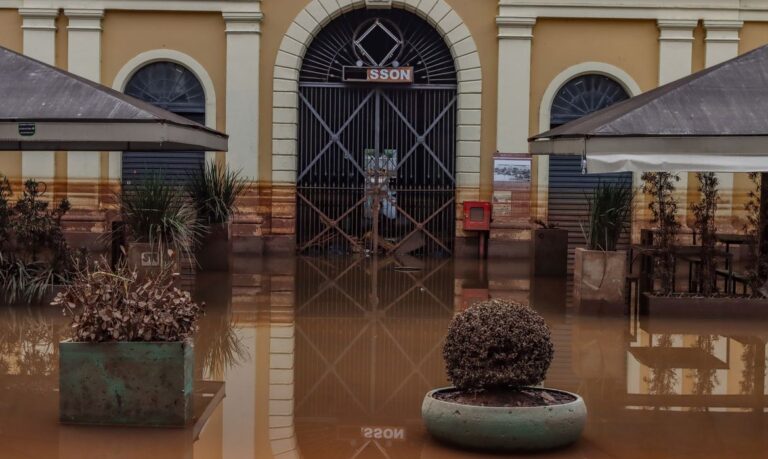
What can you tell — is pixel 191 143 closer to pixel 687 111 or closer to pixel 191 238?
pixel 191 238

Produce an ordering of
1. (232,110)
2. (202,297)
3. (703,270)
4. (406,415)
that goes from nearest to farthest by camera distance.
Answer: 1. (406,415)
2. (703,270)
3. (202,297)
4. (232,110)

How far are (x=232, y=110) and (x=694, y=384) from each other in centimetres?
1392

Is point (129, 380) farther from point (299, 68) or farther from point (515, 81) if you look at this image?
point (515, 81)

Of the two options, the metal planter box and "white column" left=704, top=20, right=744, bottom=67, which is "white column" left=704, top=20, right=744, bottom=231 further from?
the metal planter box

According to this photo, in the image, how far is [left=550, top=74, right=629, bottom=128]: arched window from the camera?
2202cm

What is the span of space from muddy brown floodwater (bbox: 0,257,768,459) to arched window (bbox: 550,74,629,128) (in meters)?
7.29

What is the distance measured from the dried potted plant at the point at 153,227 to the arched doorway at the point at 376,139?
7180 millimetres

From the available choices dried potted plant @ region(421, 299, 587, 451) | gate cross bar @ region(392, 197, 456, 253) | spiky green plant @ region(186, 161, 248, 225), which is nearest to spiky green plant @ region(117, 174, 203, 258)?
spiky green plant @ region(186, 161, 248, 225)

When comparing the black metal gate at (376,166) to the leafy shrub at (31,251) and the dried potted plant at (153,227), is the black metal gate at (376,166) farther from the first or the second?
the leafy shrub at (31,251)

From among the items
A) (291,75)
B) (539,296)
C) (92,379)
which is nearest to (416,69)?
(291,75)

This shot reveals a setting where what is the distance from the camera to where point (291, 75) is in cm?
2178

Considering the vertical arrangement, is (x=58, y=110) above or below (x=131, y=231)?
above

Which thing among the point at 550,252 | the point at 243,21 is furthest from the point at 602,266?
the point at 243,21

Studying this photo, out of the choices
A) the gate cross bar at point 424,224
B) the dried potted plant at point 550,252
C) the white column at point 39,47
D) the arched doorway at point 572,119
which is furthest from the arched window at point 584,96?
the white column at point 39,47
